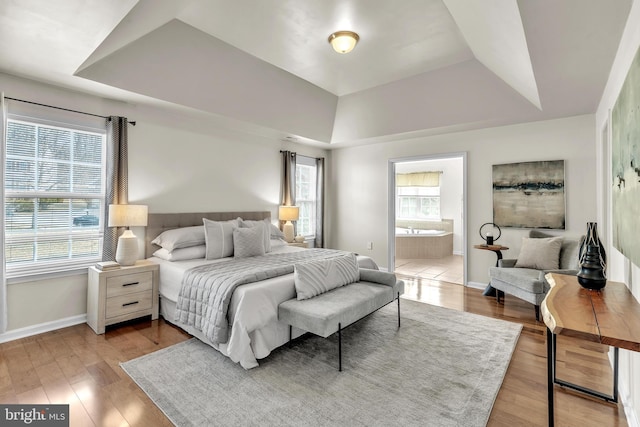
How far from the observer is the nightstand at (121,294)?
Result: 2.95 meters

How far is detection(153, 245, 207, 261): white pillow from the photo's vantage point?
11.3ft

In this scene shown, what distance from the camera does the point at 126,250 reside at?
3.16 m

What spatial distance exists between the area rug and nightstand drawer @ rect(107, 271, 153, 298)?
2.83 ft

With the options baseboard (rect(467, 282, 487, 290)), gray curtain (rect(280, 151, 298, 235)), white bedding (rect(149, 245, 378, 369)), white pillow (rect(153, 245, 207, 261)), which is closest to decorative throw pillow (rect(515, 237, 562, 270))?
baseboard (rect(467, 282, 487, 290))

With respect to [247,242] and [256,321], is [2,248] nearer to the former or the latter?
[247,242]

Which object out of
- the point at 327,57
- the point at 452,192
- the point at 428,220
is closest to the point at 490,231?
the point at 327,57

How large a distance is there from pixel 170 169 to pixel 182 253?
46.2 inches

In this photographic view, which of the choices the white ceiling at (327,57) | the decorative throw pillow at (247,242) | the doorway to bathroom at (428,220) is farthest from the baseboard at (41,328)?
the doorway to bathroom at (428,220)

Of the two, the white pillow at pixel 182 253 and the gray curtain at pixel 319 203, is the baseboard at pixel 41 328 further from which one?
A: the gray curtain at pixel 319 203

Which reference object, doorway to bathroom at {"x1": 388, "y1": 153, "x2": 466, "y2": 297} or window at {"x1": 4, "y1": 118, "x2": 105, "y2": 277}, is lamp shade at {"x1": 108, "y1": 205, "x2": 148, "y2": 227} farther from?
doorway to bathroom at {"x1": 388, "y1": 153, "x2": 466, "y2": 297}

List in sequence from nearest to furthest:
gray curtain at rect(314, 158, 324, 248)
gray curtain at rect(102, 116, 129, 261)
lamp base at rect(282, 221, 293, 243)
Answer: gray curtain at rect(102, 116, 129, 261)
lamp base at rect(282, 221, 293, 243)
gray curtain at rect(314, 158, 324, 248)

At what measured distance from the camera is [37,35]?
2178mm

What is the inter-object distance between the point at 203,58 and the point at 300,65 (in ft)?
3.56

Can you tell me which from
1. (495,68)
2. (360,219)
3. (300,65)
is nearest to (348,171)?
(360,219)
